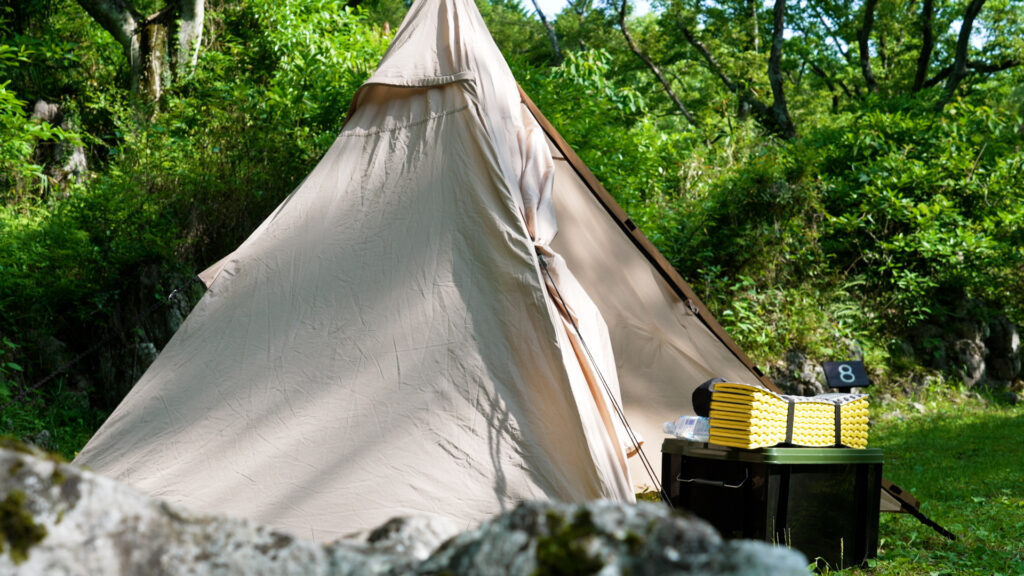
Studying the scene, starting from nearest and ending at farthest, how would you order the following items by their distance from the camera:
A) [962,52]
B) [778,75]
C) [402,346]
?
[402,346], [962,52], [778,75]

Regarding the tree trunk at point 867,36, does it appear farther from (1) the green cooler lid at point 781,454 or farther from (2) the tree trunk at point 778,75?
(1) the green cooler lid at point 781,454

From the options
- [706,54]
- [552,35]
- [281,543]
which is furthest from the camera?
[552,35]

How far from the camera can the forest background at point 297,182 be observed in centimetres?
691

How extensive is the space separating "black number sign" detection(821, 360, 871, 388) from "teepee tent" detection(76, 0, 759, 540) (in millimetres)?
924

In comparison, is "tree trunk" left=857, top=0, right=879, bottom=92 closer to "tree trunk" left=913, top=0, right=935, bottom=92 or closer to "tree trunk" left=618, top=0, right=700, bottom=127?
"tree trunk" left=913, top=0, right=935, bottom=92

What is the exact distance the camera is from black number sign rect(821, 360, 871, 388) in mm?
3578

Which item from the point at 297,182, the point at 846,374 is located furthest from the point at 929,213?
the point at 297,182

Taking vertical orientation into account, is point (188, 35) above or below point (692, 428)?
above

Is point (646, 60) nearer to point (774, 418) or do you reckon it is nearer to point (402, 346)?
point (402, 346)

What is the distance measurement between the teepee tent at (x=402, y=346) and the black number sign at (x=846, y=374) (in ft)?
Answer: 3.03

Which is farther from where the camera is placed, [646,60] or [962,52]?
[646,60]

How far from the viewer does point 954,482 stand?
5395 mm

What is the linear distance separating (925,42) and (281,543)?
14931 millimetres

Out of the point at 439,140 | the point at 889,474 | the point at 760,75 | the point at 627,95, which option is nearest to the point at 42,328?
the point at 439,140
